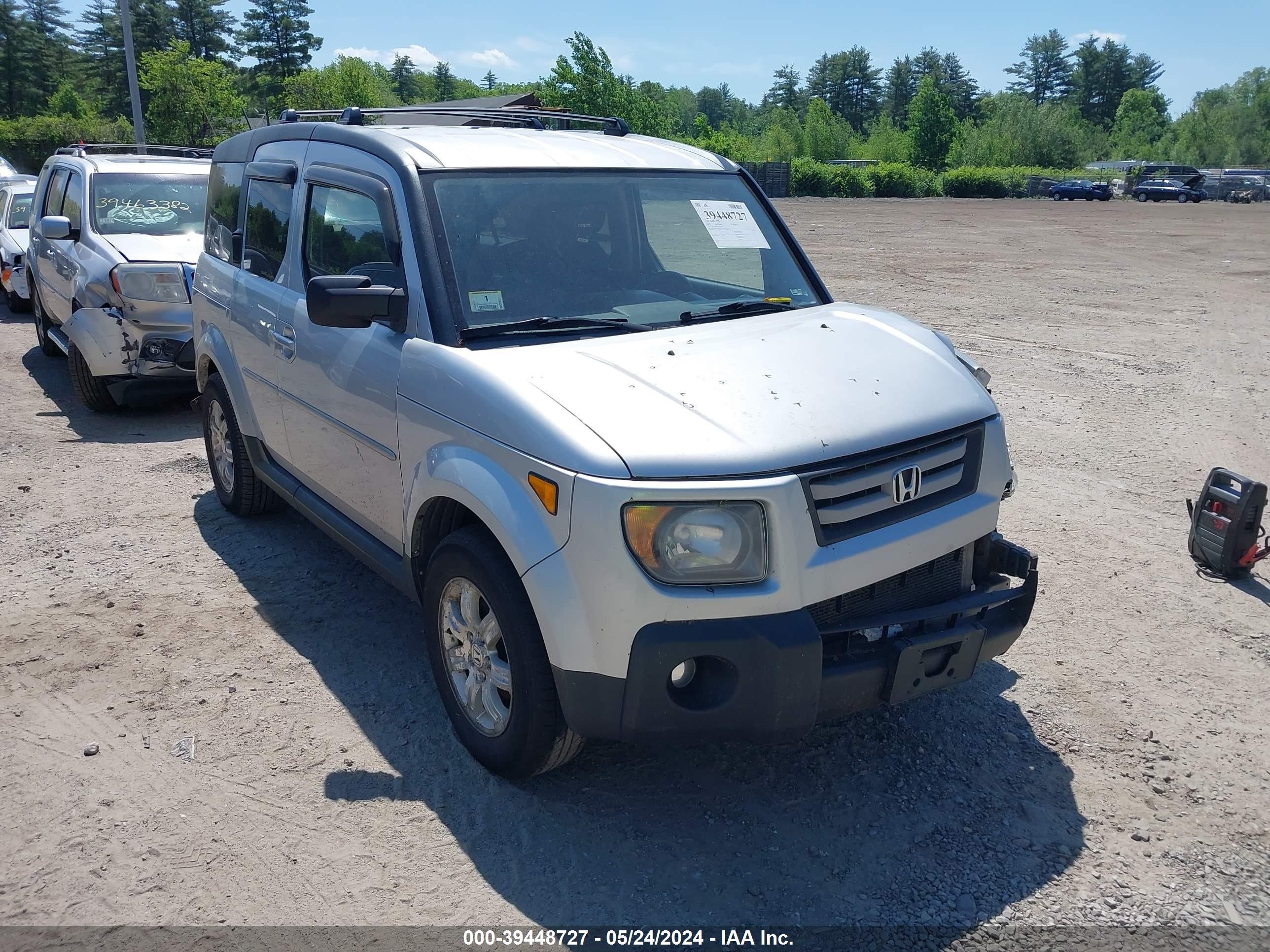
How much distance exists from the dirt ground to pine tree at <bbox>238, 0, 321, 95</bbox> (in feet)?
299

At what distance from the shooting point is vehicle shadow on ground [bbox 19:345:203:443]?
7.93 meters

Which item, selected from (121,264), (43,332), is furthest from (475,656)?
(43,332)

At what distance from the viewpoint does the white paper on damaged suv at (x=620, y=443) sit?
2887mm

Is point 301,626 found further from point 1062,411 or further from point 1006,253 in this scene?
point 1006,253

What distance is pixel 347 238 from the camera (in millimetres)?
4258

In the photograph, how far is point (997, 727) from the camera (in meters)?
3.87

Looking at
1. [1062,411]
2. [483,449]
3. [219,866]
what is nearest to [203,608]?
[219,866]

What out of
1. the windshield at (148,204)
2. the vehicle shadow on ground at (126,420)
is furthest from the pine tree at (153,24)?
the vehicle shadow on ground at (126,420)

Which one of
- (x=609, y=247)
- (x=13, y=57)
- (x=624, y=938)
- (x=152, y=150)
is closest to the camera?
(x=624, y=938)

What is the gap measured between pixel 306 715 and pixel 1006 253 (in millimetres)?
22492

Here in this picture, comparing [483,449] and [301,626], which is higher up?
[483,449]

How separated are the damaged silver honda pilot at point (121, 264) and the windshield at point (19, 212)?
4.16 metres

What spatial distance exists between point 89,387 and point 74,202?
2050mm

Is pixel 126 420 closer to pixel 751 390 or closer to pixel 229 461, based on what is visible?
pixel 229 461
